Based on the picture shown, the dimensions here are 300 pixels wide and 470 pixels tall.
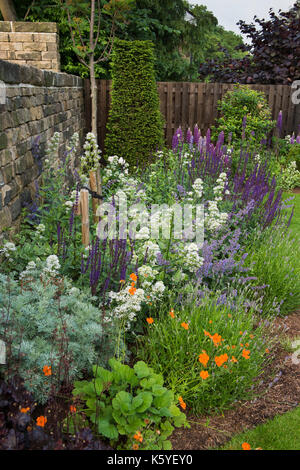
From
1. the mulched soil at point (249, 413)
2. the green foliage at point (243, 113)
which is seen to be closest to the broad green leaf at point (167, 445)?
the mulched soil at point (249, 413)

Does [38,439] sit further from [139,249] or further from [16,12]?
[16,12]

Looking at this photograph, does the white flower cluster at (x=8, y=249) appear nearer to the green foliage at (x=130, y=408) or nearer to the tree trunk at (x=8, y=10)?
the green foliage at (x=130, y=408)

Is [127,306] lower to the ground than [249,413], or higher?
higher

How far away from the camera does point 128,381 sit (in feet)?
6.77

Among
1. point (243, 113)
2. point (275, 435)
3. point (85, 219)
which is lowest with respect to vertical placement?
point (275, 435)

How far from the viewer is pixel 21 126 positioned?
12.1ft

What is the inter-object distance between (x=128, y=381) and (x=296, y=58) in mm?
10795

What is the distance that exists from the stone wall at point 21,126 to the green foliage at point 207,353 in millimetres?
1585

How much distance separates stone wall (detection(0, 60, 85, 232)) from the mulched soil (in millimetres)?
2034

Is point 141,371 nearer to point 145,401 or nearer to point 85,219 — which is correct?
point 145,401

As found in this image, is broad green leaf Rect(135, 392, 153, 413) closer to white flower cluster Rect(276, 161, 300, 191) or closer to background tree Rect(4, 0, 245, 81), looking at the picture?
white flower cluster Rect(276, 161, 300, 191)

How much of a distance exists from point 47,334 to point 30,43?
22.7 ft

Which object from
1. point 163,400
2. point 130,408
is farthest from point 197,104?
point 130,408

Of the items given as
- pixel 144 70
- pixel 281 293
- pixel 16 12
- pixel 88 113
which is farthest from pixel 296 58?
pixel 281 293
